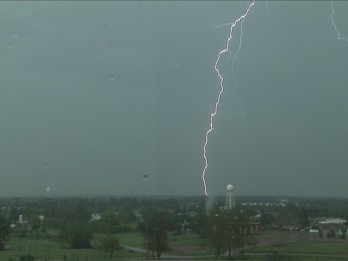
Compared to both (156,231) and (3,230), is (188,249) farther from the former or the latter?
(3,230)

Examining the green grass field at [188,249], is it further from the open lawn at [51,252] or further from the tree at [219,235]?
the tree at [219,235]

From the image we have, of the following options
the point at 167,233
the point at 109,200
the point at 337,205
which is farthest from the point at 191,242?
the point at 337,205

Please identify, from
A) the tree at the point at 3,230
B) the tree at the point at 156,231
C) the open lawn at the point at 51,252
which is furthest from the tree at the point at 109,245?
the tree at the point at 3,230

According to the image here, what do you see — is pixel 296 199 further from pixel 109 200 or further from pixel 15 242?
pixel 15 242

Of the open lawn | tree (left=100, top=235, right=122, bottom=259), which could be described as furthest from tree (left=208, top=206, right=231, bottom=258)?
tree (left=100, top=235, right=122, bottom=259)

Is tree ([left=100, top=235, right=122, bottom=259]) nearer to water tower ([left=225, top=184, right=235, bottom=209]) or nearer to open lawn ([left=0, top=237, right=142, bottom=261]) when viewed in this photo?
open lawn ([left=0, top=237, right=142, bottom=261])

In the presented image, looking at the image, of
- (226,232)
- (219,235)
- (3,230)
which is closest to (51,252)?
(3,230)

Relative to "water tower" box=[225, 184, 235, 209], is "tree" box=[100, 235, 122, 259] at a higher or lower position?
lower
